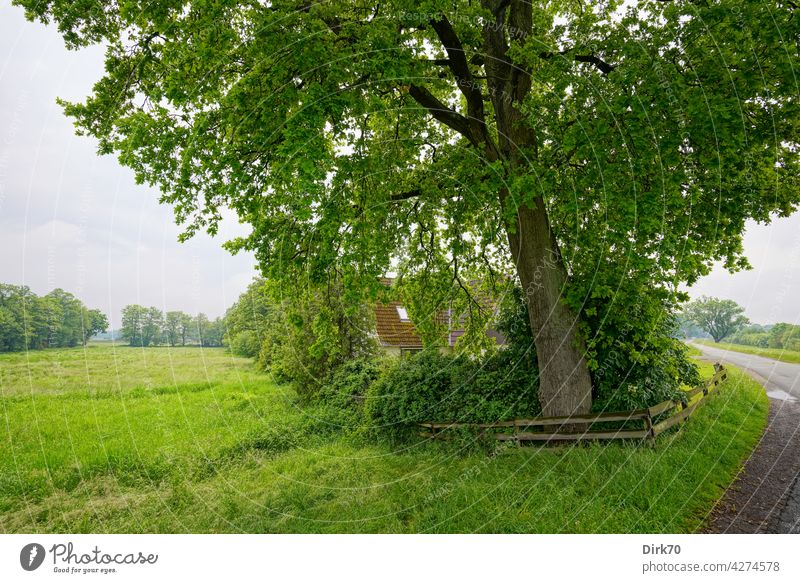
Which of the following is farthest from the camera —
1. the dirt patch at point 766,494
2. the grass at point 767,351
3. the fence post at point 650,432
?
the fence post at point 650,432

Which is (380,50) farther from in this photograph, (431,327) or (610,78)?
(431,327)

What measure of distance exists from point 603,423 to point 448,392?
394 centimetres

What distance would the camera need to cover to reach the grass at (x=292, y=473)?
17.6ft

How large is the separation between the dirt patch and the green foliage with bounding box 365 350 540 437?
11.7 ft

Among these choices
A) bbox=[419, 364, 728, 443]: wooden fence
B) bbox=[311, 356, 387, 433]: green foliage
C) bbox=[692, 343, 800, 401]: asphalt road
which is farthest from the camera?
bbox=[311, 356, 387, 433]: green foliage

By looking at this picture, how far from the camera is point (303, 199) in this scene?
532 centimetres

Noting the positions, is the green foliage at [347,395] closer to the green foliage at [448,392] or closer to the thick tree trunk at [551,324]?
the green foliage at [448,392]

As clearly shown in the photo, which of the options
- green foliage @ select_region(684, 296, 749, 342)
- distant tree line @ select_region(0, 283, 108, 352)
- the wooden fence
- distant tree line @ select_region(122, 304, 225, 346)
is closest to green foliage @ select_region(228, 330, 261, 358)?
distant tree line @ select_region(122, 304, 225, 346)

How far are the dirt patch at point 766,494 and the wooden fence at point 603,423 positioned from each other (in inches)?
48.5

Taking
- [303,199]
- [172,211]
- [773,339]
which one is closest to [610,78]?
[773,339]

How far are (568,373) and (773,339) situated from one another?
3.00 meters

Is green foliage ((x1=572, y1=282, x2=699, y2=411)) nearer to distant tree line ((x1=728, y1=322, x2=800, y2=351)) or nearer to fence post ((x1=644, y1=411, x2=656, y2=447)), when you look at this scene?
fence post ((x1=644, y1=411, x2=656, y2=447))

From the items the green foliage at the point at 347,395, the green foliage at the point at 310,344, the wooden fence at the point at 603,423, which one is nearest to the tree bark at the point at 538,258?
the wooden fence at the point at 603,423

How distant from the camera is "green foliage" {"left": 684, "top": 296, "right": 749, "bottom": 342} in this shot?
592cm
